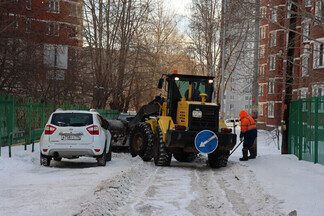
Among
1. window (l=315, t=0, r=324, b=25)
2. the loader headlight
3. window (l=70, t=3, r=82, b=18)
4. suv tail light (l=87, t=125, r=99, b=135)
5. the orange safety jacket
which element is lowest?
suv tail light (l=87, t=125, r=99, b=135)

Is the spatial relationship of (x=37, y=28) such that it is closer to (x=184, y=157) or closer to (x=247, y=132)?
(x=184, y=157)

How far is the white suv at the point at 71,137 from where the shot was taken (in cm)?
1530

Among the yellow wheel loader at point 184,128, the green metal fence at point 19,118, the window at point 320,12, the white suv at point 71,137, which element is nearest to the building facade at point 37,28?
the green metal fence at point 19,118

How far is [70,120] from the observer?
15.6 m

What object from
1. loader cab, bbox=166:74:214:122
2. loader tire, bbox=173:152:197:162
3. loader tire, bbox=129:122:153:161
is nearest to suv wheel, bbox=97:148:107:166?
loader tire, bbox=129:122:153:161

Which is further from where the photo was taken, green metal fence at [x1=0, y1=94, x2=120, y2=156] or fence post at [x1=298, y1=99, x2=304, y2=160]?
green metal fence at [x1=0, y1=94, x2=120, y2=156]

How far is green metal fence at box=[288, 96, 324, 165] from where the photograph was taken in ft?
49.3

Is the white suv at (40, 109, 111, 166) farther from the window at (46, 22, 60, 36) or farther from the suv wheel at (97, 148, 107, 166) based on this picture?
the window at (46, 22, 60, 36)

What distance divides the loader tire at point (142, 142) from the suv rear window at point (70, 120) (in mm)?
2560

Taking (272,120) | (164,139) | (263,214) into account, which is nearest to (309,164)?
(164,139)

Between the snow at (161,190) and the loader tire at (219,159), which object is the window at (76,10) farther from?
the loader tire at (219,159)

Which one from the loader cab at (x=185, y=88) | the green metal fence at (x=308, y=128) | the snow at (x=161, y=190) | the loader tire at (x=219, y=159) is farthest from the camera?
the loader cab at (x=185, y=88)

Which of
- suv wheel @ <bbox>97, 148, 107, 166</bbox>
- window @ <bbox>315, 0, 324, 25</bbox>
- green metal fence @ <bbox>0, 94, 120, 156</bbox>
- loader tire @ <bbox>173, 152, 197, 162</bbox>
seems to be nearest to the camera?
window @ <bbox>315, 0, 324, 25</bbox>

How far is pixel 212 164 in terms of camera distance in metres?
17.4
